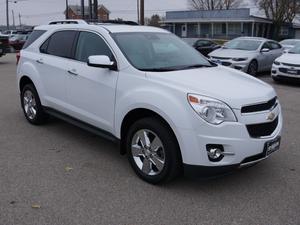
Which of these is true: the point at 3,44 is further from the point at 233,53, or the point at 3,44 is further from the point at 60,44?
the point at 60,44

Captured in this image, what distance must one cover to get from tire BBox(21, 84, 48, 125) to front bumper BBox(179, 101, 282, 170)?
3.45m

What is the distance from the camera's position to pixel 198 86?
428 cm

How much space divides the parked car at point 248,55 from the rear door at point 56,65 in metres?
8.36

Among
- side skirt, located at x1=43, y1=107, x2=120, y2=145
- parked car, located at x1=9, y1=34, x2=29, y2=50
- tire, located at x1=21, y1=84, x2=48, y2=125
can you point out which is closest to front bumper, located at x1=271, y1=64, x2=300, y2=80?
tire, located at x1=21, y1=84, x2=48, y2=125

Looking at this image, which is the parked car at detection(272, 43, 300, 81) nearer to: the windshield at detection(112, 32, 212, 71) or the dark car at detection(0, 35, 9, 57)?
the windshield at detection(112, 32, 212, 71)

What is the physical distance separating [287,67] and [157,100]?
975 centimetres

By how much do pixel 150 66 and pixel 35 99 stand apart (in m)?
2.68

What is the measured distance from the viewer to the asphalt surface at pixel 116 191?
3811 mm

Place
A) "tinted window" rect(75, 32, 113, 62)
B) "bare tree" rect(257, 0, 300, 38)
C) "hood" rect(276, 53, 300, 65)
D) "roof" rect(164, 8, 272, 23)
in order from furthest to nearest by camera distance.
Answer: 1. "roof" rect(164, 8, 272, 23)
2. "bare tree" rect(257, 0, 300, 38)
3. "hood" rect(276, 53, 300, 65)
4. "tinted window" rect(75, 32, 113, 62)

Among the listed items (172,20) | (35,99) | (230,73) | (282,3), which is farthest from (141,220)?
(172,20)

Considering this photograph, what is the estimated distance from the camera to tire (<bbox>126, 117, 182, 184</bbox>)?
4.24m

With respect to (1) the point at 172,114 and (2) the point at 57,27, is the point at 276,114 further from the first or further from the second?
(2) the point at 57,27

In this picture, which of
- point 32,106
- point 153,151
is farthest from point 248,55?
point 153,151

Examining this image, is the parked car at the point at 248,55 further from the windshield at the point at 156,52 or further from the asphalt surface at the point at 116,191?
the asphalt surface at the point at 116,191
